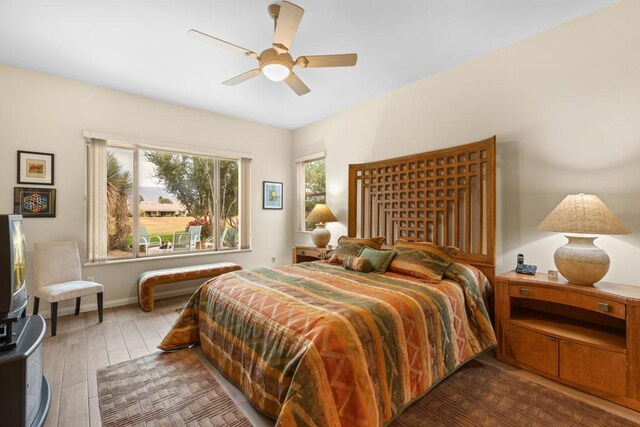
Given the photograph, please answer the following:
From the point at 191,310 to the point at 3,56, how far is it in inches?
129

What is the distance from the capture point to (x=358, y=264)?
2910 mm

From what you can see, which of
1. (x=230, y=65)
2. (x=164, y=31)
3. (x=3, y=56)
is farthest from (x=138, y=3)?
(x=3, y=56)

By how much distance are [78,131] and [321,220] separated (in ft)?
10.9

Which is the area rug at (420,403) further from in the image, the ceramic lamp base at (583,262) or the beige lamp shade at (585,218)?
the beige lamp shade at (585,218)

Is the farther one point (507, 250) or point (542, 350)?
point (507, 250)

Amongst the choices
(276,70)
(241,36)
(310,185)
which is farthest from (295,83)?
(310,185)

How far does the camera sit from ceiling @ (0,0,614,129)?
2.22 m

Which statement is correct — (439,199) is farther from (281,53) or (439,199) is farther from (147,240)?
(147,240)

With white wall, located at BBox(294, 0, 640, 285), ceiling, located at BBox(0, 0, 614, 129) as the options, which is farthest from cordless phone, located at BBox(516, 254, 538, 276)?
ceiling, located at BBox(0, 0, 614, 129)

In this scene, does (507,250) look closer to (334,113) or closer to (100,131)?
(334,113)

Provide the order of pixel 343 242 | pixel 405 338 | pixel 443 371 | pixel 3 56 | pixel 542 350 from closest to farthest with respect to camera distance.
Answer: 1. pixel 405 338
2. pixel 443 371
3. pixel 542 350
4. pixel 3 56
5. pixel 343 242

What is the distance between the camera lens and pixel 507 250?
9.12 feet

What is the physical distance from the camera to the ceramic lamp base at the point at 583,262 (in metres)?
2.02

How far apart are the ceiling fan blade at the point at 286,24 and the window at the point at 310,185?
2.78 m
